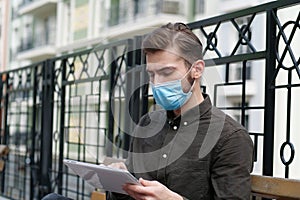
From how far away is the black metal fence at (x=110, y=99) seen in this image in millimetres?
2891

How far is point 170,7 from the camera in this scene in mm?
21156

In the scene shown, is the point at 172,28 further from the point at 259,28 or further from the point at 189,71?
the point at 259,28

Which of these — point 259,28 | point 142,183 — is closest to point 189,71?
point 142,183

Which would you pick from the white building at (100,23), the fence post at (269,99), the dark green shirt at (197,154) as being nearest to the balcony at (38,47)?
the white building at (100,23)

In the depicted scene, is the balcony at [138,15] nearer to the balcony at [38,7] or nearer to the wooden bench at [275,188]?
the balcony at [38,7]

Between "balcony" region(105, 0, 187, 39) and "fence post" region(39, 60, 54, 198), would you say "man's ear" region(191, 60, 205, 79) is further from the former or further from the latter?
"balcony" region(105, 0, 187, 39)

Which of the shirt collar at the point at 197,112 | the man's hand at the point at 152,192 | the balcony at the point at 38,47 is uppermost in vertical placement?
the balcony at the point at 38,47

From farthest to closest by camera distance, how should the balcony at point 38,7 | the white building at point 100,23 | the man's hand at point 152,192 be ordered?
the balcony at point 38,7, the white building at point 100,23, the man's hand at point 152,192

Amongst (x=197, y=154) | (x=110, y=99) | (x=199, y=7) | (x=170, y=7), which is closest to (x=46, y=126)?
(x=110, y=99)

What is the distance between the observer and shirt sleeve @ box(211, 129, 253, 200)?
7.38ft

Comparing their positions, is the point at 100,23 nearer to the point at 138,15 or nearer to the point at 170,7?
the point at 138,15

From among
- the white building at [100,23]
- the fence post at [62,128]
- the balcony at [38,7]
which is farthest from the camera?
the balcony at [38,7]

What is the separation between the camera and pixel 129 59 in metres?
4.38

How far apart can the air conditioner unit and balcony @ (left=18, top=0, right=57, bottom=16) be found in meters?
9.95
